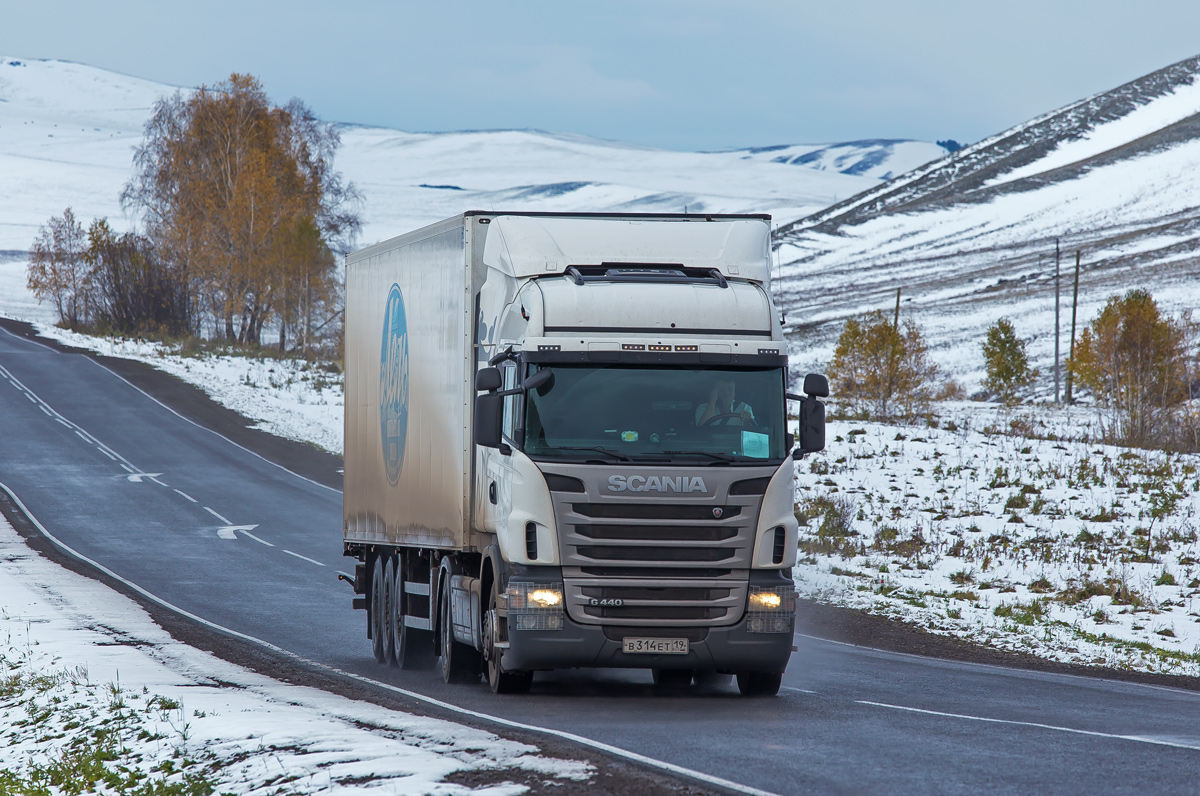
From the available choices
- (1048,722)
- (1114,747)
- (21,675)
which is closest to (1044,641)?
(1048,722)

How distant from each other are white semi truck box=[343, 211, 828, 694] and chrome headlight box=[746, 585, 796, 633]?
15mm

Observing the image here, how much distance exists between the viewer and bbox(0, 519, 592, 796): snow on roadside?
301 inches

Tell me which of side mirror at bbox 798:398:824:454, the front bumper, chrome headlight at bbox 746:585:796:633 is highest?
side mirror at bbox 798:398:824:454

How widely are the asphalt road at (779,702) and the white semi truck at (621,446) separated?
651 mm

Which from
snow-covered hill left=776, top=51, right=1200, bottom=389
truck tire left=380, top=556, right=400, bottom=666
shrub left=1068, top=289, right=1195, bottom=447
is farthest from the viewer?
snow-covered hill left=776, top=51, right=1200, bottom=389

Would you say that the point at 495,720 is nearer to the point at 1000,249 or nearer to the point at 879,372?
the point at 879,372

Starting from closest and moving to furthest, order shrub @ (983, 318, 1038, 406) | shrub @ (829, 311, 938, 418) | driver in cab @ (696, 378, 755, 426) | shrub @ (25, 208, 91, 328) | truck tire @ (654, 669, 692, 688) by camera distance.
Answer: driver in cab @ (696, 378, 755, 426) → truck tire @ (654, 669, 692, 688) → shrub @ (829, 311, 938, 418) → shrub @ (983, 318, 1038, 406) → shrub @ (25, 208, 91, 328)

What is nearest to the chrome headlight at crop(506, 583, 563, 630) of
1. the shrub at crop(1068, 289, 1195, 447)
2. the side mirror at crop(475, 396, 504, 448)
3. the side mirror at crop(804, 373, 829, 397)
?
the side mirror at crop(475, 396, 504, 448)

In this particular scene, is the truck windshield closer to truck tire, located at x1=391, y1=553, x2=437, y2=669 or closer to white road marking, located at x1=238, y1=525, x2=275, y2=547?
truck tire, located at x1=391, y1=553, x2=437, y2=669

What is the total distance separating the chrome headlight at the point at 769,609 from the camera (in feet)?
34.8

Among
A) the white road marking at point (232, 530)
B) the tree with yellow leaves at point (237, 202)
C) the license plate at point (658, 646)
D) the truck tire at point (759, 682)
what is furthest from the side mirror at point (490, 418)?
the tree with yellow leaves at point (237, 202)

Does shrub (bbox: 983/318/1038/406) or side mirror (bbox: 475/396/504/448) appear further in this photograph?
shrub (bbox: 983/318/1038/406)

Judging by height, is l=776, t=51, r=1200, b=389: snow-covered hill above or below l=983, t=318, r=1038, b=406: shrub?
above

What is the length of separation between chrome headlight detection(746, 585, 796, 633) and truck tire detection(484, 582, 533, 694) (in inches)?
76.9
